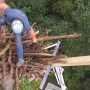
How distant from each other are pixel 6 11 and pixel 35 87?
8040mm

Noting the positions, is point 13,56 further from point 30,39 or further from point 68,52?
point 68,52

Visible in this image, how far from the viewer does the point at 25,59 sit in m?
4.50

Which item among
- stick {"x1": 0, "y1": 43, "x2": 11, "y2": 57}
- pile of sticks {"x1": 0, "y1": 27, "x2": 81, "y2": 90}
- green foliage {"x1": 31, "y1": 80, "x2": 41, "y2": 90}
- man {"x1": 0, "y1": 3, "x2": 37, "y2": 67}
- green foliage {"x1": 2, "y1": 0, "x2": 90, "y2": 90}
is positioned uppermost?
man {"x1": 0, "y1": 3, "x2": 37, "y2": 67}

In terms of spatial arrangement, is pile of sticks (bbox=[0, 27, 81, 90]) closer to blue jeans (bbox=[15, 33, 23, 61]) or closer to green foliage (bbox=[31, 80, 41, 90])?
blue jeans (bbox=[15, 33, 23, 61])

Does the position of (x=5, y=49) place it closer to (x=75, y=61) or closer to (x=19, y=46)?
(x=19, y=46)

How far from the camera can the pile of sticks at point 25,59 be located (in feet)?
14.1

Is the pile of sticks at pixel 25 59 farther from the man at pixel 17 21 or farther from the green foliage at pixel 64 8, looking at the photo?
the green foliage at pixel 64 8

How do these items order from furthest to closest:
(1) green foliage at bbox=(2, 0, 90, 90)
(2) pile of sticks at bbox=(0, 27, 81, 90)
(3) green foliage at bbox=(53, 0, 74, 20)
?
1. (3) green foliage at bbox=(53, 0, 74, 20)
2. (1) green foliage at bbox=(2, 0, 90, 90)
3. (2) pile of sticks at bbox=(0, 27, 81, 90)

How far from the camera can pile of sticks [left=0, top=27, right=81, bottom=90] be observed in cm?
429

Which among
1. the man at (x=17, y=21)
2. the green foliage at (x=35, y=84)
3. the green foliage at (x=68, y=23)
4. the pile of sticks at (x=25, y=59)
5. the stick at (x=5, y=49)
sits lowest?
the green foliage at (x=35, y=84)

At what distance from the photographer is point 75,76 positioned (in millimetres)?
14102

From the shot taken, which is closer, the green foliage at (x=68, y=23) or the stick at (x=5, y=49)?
the stick at (x=5, y=49)

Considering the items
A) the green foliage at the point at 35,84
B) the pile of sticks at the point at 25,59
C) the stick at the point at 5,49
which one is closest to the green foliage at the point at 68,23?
the green foliage at the point at 35,84

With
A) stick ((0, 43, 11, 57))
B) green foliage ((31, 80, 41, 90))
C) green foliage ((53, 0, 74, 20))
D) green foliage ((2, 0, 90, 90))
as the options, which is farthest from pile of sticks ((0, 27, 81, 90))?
green foliage ((53, 0, 74, 20))
